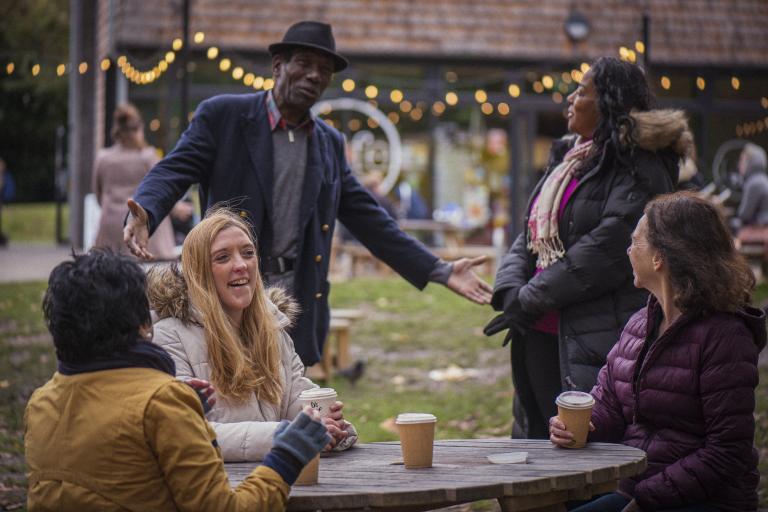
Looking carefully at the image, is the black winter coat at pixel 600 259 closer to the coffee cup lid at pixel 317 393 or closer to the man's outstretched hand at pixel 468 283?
the man's outstretched hand at pixel 468 283

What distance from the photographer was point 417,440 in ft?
10.9

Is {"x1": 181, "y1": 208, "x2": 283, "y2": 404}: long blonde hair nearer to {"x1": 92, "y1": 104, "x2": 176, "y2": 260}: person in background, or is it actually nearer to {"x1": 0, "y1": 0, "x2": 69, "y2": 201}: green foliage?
{"x1": 92, "y1": 104, "x2": 176, "y2": 260}: person in background

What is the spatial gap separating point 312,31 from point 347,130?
15521mm

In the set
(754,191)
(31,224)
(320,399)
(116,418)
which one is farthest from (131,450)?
(31,224)

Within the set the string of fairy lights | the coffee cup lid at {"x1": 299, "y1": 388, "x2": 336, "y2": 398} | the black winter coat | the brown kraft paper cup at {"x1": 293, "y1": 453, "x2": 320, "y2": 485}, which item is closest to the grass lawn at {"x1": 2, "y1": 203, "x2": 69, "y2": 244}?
the string of fairy lights

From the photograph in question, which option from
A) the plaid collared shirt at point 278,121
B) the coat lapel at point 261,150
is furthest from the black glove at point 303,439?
the plaid collared shirt at point 278,121

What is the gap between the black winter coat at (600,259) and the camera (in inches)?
185

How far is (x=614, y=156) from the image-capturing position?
4.80m

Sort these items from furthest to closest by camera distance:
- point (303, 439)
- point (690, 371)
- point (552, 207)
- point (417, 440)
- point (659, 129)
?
point (552, 207), point (659, 129), point (690, 371), point (417, 440), point (303, 439)

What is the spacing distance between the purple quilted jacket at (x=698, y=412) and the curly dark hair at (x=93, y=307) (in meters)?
1.67

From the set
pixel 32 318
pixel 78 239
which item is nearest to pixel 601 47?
pixel 78 239

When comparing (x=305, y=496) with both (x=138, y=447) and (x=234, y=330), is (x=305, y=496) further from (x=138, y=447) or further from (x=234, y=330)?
(x=234, y=330)

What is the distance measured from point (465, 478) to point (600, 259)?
1785 millimetres

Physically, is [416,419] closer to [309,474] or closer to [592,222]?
[309,474]
